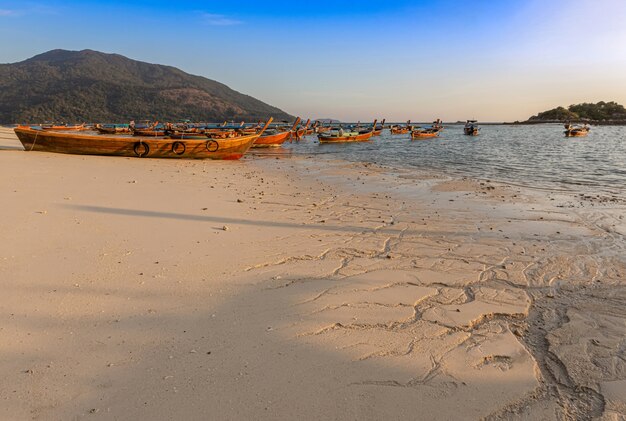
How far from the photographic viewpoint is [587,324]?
3529mm

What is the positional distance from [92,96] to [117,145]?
103230 millimetres

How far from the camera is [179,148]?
17.2 meters

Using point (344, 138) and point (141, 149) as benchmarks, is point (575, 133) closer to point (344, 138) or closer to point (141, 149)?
point (344, 138)

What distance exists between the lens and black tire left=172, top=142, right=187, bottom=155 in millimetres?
17125

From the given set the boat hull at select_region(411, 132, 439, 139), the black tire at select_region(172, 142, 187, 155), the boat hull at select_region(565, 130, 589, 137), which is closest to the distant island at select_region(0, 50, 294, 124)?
the boat hull at select_region(411, 132, 439, 139)

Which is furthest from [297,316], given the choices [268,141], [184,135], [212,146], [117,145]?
[268,141]

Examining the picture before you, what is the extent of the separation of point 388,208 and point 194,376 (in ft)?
22.3

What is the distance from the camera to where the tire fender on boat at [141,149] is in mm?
16441

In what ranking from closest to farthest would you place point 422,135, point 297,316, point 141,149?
1. point 297,316
2. point 141,149
3. point 422,135

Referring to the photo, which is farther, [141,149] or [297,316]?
[141,149]

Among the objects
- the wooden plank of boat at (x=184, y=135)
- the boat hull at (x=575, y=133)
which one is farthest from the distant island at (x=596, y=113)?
the wooden plank of boat at (x=184, y=135)

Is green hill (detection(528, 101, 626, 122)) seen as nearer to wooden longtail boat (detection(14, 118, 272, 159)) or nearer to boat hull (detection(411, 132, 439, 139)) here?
boat hull (detection(411, 132, 439, 139))

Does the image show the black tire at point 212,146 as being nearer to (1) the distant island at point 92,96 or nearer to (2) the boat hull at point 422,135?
(2) the boat hull at point 422,135

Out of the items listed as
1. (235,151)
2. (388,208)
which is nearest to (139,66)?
(235,151)
